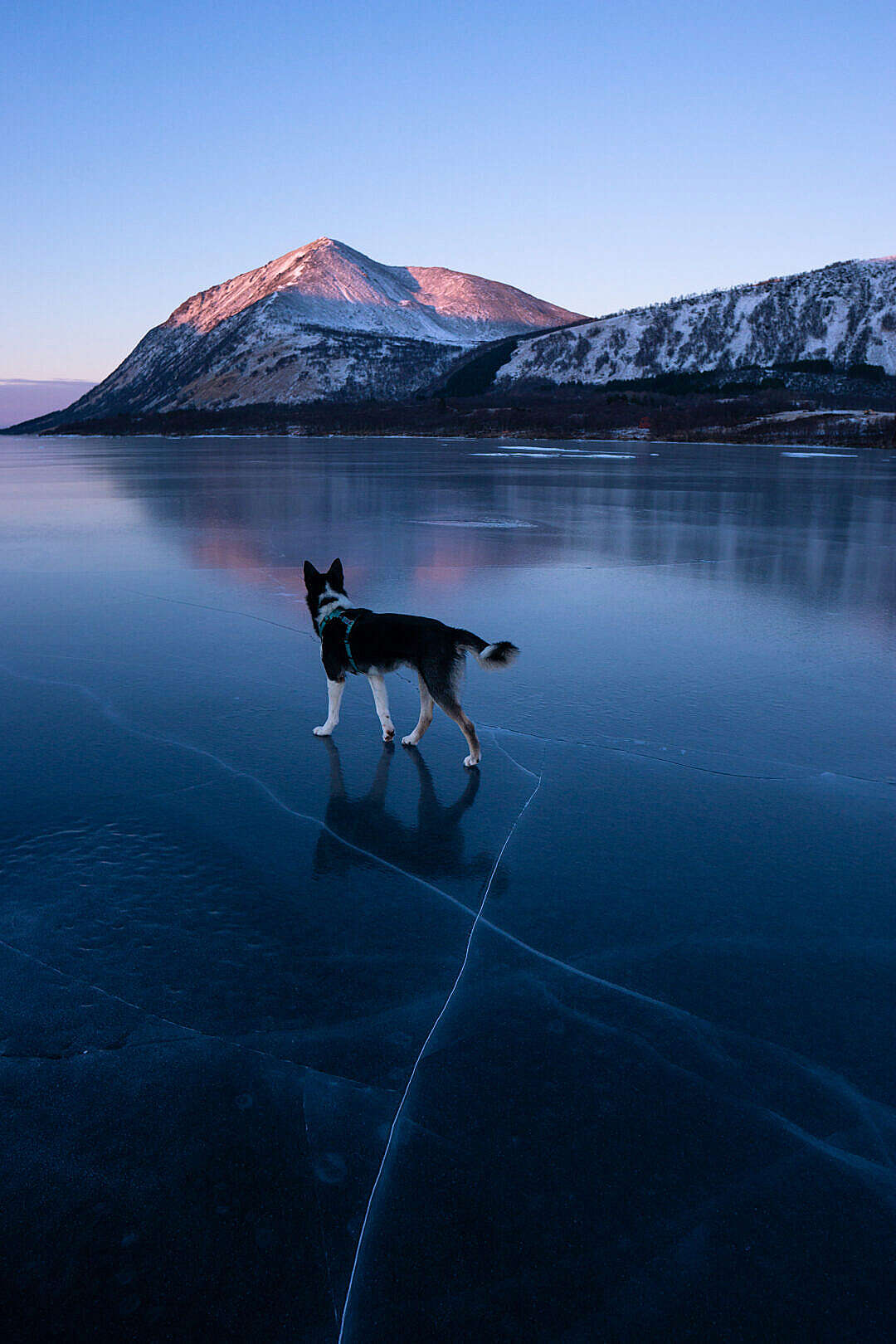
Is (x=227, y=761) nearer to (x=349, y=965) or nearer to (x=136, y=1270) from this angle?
(x=349, y=965)

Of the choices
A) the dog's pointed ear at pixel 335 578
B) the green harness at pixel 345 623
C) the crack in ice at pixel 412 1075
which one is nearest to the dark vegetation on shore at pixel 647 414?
the dog's pointed ear at pixel 335 578

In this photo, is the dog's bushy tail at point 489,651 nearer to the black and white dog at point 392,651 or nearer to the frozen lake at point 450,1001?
the black and white dog at point 392,651

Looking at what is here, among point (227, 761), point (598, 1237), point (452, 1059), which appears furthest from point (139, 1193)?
point (227, 761)

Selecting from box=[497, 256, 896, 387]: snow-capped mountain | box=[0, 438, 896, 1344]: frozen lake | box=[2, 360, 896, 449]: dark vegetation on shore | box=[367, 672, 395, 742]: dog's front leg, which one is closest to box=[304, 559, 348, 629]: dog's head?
box=[367, 672, 395, 742]: dog's front leg

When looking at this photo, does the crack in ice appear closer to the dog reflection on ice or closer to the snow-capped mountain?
the dog reflection on ice

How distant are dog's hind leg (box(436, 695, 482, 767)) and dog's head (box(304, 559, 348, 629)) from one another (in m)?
1.34

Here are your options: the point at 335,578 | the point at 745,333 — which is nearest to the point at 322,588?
the point at 335,578

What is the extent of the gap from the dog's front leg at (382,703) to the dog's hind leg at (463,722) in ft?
1.98

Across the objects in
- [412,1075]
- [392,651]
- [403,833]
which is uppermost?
[392,651]

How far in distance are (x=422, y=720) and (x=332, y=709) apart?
0.72 m

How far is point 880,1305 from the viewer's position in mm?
2512

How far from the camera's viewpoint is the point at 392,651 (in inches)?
253

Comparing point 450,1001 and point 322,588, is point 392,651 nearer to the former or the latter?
point 322,588

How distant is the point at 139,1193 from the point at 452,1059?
1.21 metres
